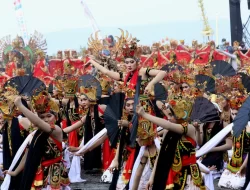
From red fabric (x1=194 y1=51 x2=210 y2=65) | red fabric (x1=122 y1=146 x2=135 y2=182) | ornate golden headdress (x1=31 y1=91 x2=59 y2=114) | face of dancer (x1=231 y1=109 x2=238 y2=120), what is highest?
ornate golden headdress (x1=31 y1=91 x2=59 y2=114)

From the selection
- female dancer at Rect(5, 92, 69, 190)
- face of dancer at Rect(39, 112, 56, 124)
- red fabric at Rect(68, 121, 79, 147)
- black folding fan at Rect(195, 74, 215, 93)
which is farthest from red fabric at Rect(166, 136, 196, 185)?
red fabric at Rect(68, 121, 79, 147)

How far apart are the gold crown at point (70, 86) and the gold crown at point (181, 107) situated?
20.0 ft

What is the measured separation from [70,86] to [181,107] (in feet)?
21.0

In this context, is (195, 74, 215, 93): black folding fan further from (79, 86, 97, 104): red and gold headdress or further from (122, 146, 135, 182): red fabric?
(122, 146, 135, 182): red fabric

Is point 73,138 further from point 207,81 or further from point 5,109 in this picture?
point 5,109

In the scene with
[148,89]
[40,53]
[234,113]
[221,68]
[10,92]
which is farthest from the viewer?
[40,53]

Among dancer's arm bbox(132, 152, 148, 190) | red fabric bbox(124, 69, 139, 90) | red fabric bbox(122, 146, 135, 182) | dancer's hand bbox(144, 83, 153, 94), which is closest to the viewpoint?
dancer's arm bbox(132, 152, 148, 190)

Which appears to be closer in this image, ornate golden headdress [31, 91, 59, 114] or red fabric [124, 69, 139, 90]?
ornate golden headdress [31, 91, 59, 114]

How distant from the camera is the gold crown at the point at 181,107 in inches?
305

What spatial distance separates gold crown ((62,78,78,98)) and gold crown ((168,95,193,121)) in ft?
20.0

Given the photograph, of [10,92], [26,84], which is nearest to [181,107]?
[10,92]

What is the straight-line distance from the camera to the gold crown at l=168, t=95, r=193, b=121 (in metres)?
7.76

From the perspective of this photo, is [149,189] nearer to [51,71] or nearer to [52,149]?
[52,149]

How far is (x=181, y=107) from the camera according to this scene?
306 inches
